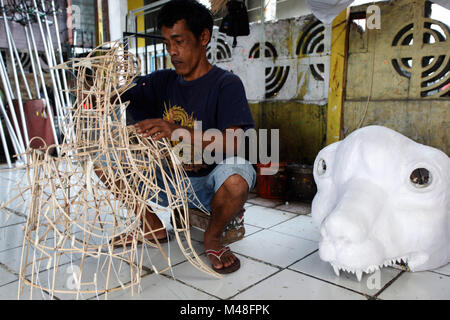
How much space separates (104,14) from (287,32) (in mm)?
3027

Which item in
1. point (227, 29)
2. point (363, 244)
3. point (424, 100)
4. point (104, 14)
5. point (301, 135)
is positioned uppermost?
point (104, 14)

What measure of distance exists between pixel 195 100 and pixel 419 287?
1.32 metres

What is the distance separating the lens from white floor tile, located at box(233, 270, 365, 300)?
1375mm

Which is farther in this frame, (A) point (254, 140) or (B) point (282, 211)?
(A) point (254, 140)

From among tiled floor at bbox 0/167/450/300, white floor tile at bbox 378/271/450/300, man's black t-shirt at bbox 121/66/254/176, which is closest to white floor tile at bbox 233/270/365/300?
tiled floor at bbox 0/167/450/300

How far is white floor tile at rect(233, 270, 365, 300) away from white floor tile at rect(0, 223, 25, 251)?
1.31 metres

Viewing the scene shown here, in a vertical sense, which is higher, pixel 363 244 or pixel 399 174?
pixel 399 174

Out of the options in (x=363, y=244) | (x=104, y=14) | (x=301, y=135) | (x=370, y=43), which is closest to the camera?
(x=363, y=244)

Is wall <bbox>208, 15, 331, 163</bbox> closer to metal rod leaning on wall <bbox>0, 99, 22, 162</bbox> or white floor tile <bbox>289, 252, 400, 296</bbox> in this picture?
white floor tile <bbox>289, 252, 400, 296</bbox>

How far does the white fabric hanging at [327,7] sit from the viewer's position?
7.95 feet

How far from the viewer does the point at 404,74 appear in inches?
98.4
